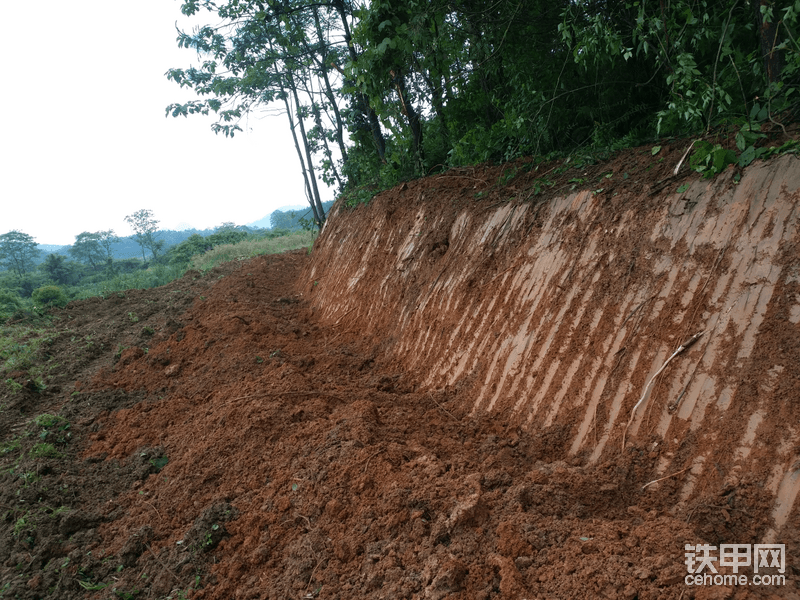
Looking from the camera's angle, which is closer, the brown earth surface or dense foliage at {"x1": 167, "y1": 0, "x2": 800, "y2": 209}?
the brown earth surface

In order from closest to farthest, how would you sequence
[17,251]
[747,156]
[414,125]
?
1. [747,156]
2. [414,125]
3. [17,251]

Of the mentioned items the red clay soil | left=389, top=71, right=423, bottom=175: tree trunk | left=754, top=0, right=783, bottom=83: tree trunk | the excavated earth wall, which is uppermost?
left=389, top=71, right=423, bottom=175: tree trunk

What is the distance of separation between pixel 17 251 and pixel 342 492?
68.1 ft

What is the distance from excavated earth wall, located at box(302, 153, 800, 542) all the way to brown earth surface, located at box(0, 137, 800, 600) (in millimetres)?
63

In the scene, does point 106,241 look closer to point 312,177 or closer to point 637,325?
point 312,177

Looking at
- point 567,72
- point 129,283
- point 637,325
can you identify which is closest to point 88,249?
point 129,283

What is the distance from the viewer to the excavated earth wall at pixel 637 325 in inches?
90.0

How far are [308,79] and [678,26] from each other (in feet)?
39.3

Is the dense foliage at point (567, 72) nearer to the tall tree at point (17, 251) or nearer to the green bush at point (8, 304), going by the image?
the green bush at point (8, 304)

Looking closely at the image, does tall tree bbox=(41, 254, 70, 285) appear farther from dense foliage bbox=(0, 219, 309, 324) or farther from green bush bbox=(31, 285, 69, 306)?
green bush bbox=(31, 285, 69, 306)

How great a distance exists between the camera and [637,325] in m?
2.92

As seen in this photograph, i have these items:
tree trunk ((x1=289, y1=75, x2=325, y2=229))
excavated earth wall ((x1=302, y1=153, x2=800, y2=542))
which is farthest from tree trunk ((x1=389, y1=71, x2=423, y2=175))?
tree trunk ((x1=289, y1=75, x2=325, y2=229))

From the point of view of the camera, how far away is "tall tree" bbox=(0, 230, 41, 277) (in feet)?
55.1

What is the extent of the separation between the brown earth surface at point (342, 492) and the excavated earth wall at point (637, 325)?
0.06 metres
